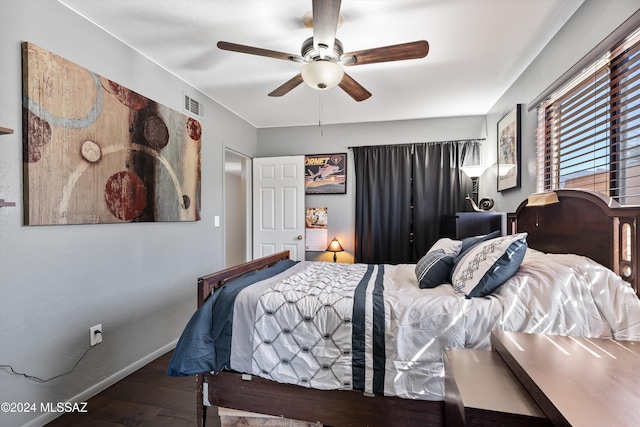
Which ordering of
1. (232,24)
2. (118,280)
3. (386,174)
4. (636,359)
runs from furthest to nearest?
(386,174)
(118,280)
(232,24)
(636,359)

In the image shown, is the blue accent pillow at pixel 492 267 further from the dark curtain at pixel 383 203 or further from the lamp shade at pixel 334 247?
the lamp shade at pixel 334 247

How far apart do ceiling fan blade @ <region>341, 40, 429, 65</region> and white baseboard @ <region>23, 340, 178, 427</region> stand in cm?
275

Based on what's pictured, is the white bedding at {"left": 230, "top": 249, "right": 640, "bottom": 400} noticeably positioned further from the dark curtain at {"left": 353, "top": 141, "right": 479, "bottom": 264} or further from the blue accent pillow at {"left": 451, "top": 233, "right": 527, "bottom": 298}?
the dark curtain at {"left": 353, "top": 141, "right": 479, "bottom": 264}

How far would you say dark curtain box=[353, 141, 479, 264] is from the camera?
3.67 m

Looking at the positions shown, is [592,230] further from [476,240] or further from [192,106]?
[192,106]

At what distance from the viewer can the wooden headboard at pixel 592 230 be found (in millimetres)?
1274

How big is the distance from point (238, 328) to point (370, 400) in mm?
764

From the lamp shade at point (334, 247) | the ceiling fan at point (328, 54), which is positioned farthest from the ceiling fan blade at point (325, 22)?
the lamp shade at point (334, 247)

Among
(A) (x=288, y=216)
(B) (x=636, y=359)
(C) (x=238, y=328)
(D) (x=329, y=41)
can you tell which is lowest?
(C) (x=238, y=328)

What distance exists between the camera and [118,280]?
2.11m

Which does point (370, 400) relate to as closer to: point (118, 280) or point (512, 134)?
point (118, 280)

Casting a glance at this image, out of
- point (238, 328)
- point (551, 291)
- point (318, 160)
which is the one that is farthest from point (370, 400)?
point (318, 160)

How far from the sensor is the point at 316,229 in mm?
4078

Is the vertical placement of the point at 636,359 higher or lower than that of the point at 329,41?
lower
